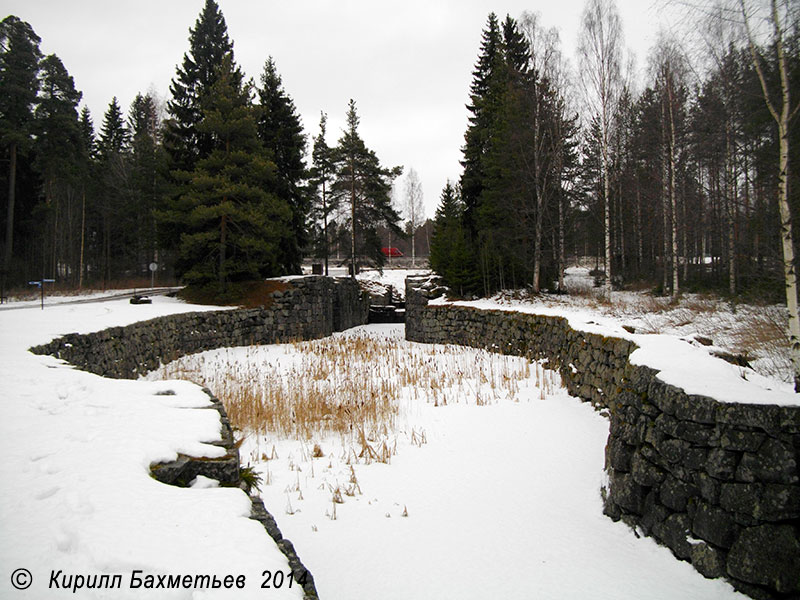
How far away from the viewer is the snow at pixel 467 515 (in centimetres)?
311

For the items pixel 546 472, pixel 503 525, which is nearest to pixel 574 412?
pixel 546 472

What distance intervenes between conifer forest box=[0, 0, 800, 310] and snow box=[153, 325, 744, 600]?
626 centimetres

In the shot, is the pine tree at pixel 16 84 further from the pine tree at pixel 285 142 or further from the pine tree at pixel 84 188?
the pine tree at pixel 285 142

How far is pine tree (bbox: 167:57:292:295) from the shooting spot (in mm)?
15250

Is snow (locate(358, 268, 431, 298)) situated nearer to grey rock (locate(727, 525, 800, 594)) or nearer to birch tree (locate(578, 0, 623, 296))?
birch tree (locate(578, 0, 623, 296))

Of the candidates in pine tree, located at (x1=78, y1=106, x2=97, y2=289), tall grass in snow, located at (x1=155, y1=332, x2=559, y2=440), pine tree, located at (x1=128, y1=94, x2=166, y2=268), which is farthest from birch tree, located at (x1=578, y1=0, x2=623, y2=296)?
pine tree, located at (x1=78, y1=106, x2=97, y2=289)

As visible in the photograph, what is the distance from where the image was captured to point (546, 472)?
16.0 ft

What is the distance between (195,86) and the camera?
19828 mm

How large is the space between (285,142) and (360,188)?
21.9 feet

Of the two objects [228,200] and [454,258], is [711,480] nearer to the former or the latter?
[454,258]

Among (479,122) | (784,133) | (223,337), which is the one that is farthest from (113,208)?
(784,133)

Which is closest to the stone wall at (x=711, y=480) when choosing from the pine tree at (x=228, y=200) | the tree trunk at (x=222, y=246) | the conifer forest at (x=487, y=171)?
the conifer forest at (x=487, y=171)

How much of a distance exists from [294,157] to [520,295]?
12.3 metres

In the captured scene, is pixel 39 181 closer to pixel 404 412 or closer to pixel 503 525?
pixel 404 412
